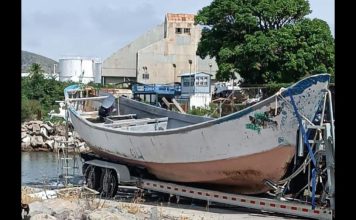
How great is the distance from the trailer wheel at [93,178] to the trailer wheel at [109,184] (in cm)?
30

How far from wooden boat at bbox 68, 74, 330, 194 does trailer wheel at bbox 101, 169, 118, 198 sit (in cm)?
44

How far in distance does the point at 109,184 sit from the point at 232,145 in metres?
3.39

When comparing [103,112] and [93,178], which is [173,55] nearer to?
[103,112]

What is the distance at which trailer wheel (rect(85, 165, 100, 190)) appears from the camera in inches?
493

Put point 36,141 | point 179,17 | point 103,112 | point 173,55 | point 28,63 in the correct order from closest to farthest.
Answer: point 103,112, point 36,141, point 173,55, point 179,17, point 28,63

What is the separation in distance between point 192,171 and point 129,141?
70.7 inches

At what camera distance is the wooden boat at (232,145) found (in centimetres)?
927

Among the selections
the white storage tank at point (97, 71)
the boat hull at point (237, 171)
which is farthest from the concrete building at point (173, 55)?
the boat hull at point (237, 171)

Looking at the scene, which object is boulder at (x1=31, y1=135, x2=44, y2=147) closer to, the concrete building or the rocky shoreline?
the rocky shoreline

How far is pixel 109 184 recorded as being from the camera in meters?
12.1

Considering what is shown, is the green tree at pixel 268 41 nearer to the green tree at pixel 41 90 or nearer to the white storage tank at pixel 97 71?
the green tree at pixel 41 90

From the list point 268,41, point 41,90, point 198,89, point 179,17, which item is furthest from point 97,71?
point 268,41

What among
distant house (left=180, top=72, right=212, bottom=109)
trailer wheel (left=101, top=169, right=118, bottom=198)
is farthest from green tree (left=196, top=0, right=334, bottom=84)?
trailer wheel (left=101, top=169, right=118, bottom=198)
